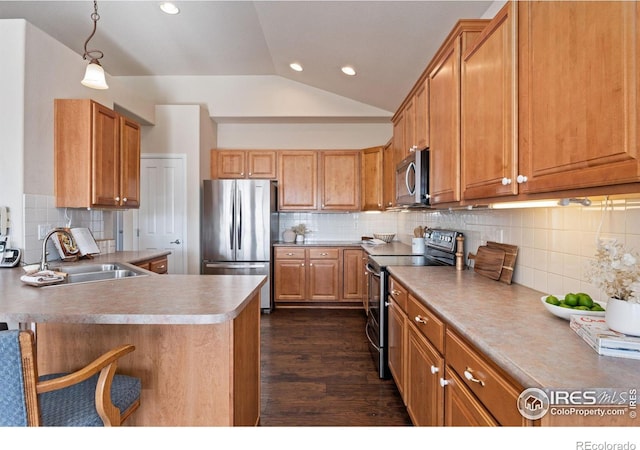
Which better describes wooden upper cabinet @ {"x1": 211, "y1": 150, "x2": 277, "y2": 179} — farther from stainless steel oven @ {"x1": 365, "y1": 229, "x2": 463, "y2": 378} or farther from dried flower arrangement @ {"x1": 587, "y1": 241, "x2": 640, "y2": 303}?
dried flower arrangement @ {"x1": 587, "y1": 241, "x2": 640, "y2": 303}

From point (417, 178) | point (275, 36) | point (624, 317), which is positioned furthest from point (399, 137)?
point (624, 317)

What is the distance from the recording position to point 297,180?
4.99 metres

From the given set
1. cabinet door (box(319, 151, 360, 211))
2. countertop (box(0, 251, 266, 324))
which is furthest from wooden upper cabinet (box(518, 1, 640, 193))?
cabinet door (box(319, 151, 360, 211))

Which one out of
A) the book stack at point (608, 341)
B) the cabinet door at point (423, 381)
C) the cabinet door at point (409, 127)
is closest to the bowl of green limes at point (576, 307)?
the book stack at point (608, 341)

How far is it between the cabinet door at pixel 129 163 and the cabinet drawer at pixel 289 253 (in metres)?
1.81

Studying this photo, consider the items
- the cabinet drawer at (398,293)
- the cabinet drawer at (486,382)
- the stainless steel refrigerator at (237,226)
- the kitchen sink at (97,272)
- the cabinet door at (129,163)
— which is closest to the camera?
the cabinet drawer at (486,382)

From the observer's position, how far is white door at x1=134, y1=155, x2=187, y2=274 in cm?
455

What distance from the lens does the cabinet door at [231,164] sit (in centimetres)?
500

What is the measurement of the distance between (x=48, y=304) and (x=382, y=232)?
4392 mm

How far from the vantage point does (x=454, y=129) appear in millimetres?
1919

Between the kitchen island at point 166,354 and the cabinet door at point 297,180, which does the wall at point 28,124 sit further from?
the cabinet door at point 297,180

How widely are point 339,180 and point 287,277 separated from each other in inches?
60.6

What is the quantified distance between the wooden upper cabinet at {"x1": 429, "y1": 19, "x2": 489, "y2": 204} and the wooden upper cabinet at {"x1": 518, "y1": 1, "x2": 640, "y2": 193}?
22.2 inches

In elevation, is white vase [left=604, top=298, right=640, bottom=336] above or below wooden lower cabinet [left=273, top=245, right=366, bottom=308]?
above
